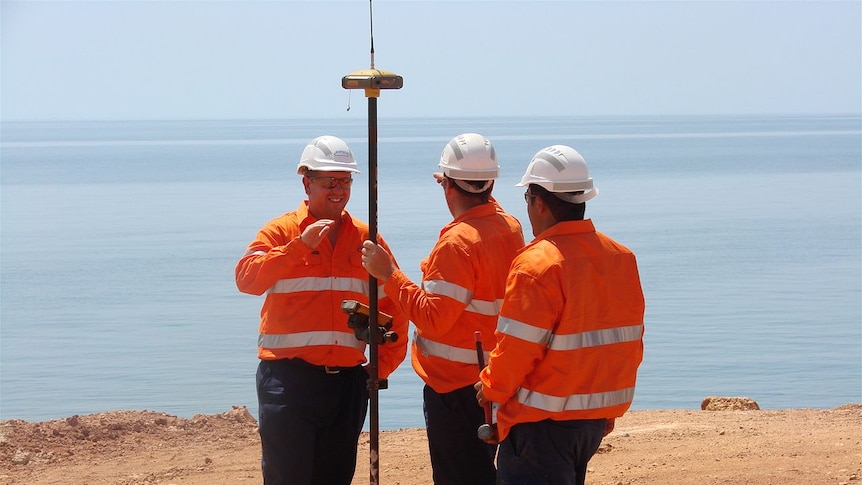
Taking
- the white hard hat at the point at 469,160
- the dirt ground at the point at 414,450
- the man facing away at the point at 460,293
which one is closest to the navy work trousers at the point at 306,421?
the man facing away at the point at 460,293

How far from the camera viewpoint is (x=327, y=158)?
620cm

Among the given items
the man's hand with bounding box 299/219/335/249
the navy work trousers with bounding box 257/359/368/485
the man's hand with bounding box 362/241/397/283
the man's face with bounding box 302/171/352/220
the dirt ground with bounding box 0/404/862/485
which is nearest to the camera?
the man's hand with bounding box 362/241/397/283

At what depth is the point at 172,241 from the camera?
95.8 feet

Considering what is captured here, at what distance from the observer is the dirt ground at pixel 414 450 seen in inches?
306

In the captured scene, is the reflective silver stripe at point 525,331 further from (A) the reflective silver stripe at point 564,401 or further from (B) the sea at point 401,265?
(B) the sea at point 401,265

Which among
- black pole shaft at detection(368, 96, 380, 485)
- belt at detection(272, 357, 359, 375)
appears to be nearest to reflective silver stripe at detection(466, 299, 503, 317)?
black pole shaft at detection(368, 96, 380, 485)

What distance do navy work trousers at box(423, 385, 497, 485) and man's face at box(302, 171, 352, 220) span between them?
110 centimetres

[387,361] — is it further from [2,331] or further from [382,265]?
[2,331]

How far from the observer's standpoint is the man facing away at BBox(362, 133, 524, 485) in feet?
18.3

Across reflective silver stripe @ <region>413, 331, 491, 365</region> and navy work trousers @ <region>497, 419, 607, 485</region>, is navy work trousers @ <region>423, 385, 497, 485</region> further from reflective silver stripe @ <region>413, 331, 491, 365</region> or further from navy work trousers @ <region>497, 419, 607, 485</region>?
navy work trousers @ <region>497, 419, 607, 485</region>

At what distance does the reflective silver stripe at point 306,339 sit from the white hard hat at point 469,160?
100cm

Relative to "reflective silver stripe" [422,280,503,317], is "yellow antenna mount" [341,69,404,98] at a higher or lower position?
higher

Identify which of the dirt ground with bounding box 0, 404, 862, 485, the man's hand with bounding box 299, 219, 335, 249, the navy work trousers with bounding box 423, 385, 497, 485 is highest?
the man's hand with bounding box 299, 219, 335, 249

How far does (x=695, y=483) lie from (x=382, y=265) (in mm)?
2887
